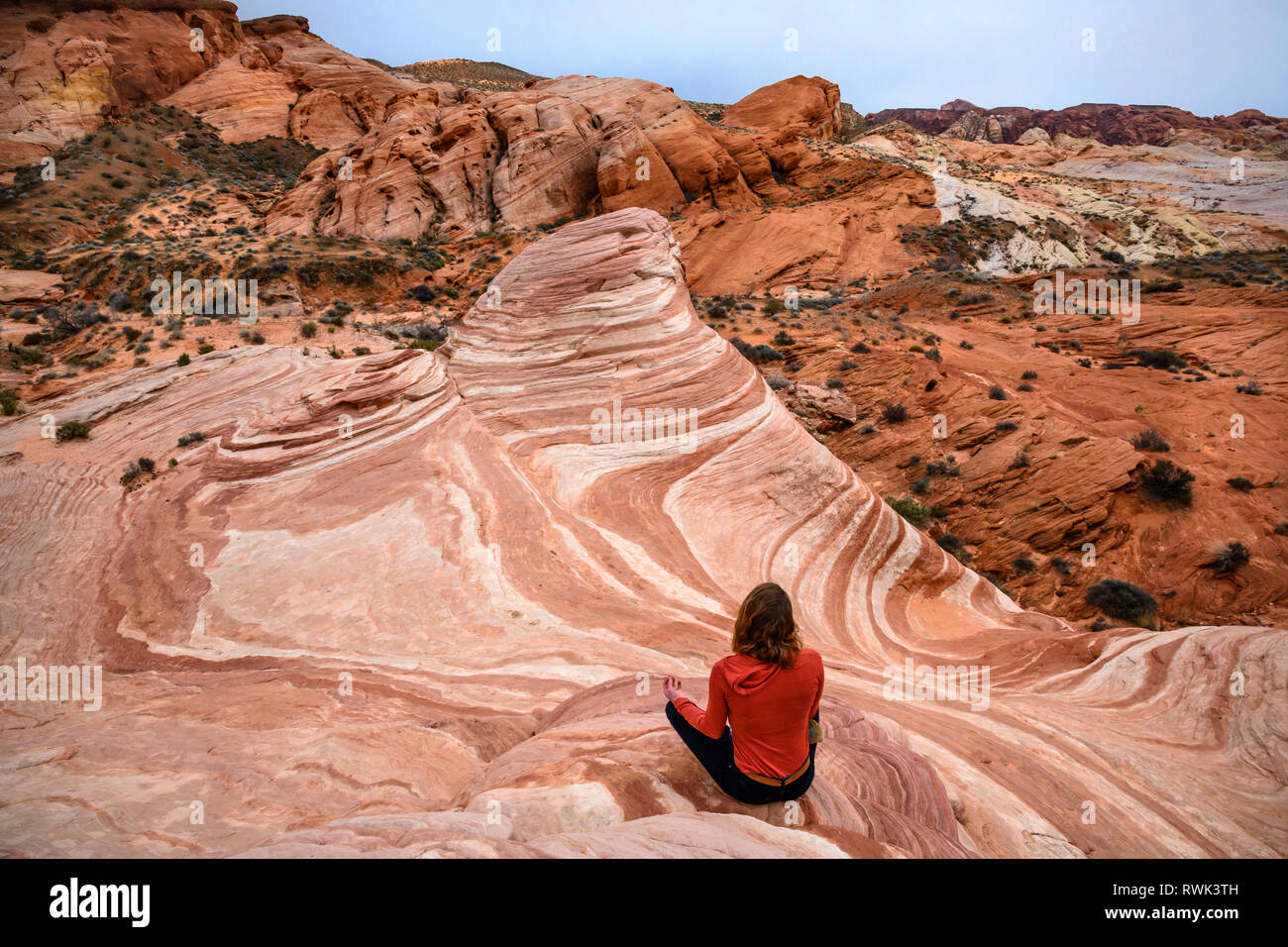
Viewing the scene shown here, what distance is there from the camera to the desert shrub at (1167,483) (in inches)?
613

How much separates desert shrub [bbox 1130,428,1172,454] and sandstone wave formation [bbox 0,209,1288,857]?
10.8 meters

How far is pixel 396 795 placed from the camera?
396 centimetres

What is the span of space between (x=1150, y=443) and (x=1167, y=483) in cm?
191

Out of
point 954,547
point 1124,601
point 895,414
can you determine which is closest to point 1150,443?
point 1124,601

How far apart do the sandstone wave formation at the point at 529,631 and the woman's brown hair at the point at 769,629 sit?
2.63 feet

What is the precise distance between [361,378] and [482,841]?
29.5 feet

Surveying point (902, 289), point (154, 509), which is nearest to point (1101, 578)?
A: point (154, 509)

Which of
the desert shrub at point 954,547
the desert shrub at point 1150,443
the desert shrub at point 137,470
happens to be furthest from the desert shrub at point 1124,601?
the desert shrub at point 137,470

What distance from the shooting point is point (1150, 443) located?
1708cm

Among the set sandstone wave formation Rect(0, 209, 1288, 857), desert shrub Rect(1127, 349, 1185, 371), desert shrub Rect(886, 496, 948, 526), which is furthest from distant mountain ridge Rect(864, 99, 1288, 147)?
sandstone wave formation Rect(0, 209, 1288, 857)

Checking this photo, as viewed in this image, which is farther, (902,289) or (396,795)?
(902,289)

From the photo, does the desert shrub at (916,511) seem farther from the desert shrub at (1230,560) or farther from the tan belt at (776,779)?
the tan belt at (776,779)

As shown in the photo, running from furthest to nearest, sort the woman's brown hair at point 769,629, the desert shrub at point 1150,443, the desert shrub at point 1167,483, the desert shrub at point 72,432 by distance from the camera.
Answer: the desert shrub at point 1150,443
the desert shrub at point 1167,483
the desert shrub at point 72,432
the woman's brown hair at point 769,629
